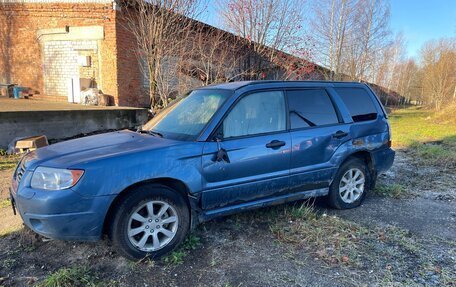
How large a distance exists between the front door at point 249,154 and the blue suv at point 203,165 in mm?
12

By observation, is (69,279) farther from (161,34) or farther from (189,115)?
(161,34)

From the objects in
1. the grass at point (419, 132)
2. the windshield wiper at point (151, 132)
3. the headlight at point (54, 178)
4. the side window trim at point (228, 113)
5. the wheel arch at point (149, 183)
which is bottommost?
the grass at point (419, 132)

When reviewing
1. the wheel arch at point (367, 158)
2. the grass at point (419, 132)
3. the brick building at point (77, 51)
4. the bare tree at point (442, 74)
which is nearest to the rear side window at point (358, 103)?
the wheel arch at point (367, 158)

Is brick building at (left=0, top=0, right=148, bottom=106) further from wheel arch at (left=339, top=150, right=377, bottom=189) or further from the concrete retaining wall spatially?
wheel arch at (left=339, top=150, right=377, bottom=189)

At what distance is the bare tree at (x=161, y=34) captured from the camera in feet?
30.3

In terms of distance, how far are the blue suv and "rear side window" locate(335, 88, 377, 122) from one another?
2 centimetres

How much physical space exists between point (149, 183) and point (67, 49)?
1081 centimetres

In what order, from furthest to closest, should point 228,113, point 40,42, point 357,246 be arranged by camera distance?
point 40,42 < point 228,113 < point 357,246

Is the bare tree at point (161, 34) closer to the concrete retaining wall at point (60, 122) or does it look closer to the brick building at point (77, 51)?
the brick building at point (77, 51)

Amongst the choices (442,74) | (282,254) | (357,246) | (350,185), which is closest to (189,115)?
(282,254)

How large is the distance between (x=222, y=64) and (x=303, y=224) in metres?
8.45

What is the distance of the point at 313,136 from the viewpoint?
4039 mm

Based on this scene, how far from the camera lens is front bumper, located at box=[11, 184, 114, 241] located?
277 centimetres

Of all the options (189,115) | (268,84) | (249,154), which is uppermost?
(268,84)
